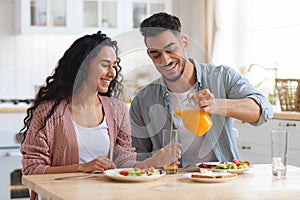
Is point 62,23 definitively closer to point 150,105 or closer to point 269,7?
point 269,7

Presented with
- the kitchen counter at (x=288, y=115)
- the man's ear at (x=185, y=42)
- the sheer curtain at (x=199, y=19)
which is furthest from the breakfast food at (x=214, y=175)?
the sheer curtain at (x=199, y=19)

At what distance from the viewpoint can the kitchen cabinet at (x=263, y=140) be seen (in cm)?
379

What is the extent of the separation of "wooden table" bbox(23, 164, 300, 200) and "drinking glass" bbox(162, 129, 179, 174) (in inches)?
1.6

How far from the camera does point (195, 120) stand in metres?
2.22

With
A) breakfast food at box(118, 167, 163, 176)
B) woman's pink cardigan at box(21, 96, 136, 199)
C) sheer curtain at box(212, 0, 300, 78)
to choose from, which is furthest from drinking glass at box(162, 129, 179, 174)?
sheer curtain at box(212, 0, 300, 78)

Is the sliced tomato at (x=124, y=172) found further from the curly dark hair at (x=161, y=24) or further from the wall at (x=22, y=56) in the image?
the wall at (x=22, y=56)

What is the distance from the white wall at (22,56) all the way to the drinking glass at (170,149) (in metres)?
2.71

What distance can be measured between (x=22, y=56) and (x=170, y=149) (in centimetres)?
279

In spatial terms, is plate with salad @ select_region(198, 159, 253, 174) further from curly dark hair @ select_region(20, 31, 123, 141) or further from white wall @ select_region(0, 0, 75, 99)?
white wall @ select_region(0, 0, 75, 99)

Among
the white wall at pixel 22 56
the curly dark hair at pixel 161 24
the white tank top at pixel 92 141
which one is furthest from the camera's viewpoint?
the white wall at pixel 22 56

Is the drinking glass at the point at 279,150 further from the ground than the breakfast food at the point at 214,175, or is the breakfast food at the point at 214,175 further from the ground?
the drinking glass at the point at 279,150

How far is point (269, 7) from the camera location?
185 inches

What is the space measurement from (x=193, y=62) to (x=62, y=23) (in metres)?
2.20

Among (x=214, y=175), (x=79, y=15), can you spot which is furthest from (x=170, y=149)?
(x=79, y=15)
